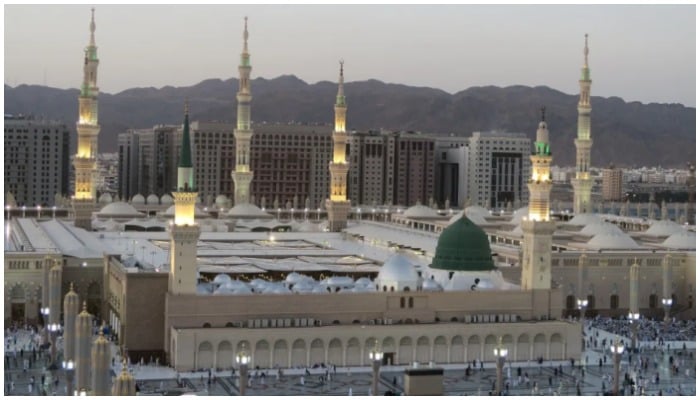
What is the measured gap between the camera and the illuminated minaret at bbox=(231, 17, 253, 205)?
4688 cm

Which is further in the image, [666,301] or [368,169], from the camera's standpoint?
[368,169]

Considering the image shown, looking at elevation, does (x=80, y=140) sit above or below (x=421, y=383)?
above

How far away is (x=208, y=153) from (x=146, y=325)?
55452 mm

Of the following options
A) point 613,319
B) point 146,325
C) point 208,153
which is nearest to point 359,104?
point 208,153

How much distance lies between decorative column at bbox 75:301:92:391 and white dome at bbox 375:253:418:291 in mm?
7356

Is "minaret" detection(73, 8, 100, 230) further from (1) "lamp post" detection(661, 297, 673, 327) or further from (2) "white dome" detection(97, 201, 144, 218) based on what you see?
(1) "lamp post" detection(661, 297, 673, 327)

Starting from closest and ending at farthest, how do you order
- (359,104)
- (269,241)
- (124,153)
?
(269,241)
(124,153)
(359,104)

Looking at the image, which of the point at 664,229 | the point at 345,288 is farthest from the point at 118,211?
the point at 345,288

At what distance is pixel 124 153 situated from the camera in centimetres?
9225

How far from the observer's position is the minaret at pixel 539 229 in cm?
2670

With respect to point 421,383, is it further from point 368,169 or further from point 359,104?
point 359,104

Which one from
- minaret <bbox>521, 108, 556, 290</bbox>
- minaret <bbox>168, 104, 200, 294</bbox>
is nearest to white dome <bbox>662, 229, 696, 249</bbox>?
minaret <bbox>521, 108, 556, 290</bbox>

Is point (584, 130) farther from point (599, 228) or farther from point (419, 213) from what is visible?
point (419, 213)

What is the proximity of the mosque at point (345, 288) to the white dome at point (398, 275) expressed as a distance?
26mm
